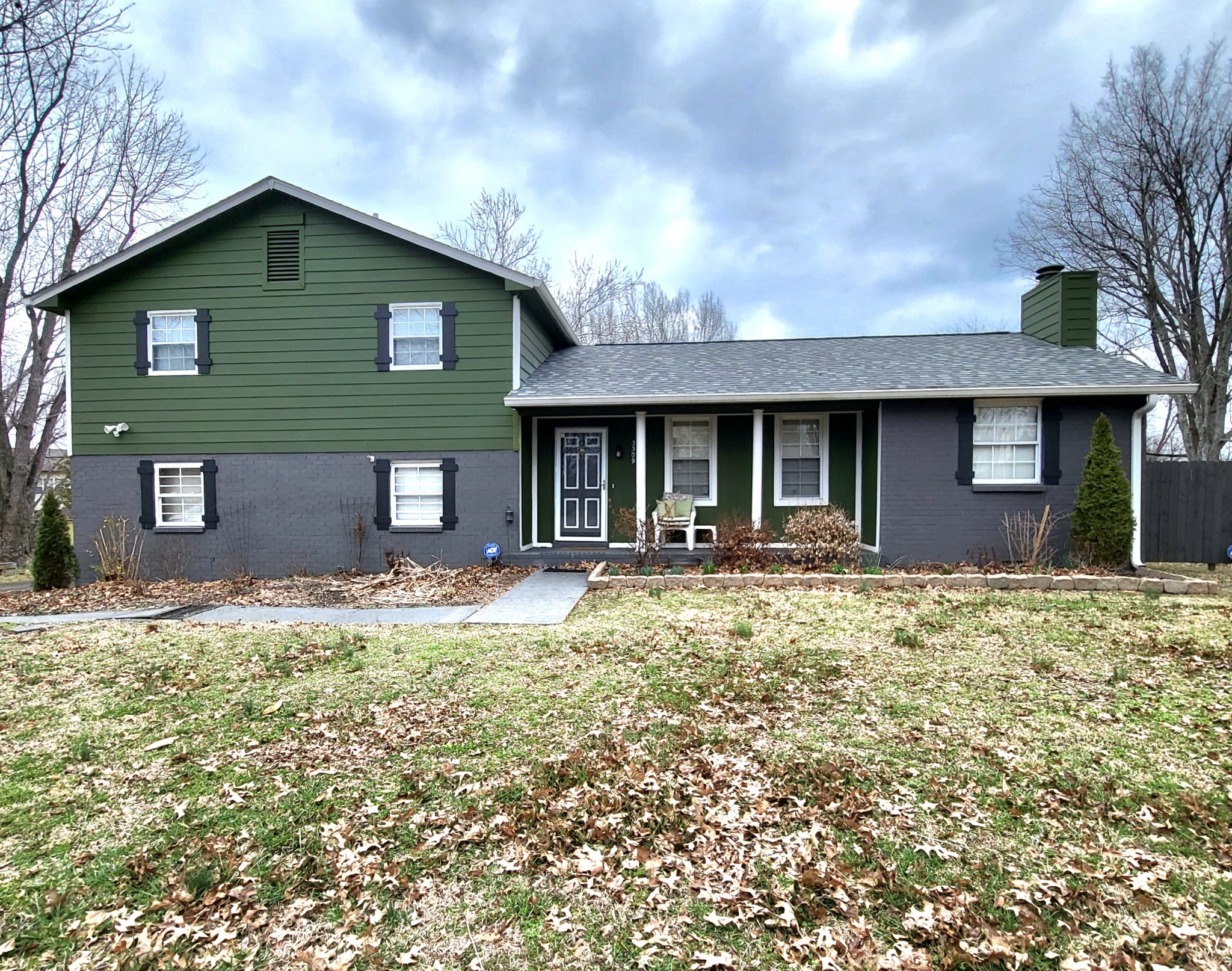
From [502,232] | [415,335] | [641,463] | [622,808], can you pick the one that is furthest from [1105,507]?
[502,232]

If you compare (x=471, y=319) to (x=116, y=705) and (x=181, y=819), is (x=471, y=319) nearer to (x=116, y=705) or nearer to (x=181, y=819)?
(x=116, y=705)

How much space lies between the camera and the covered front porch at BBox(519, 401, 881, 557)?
10891 mm

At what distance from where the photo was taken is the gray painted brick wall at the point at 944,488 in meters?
9.43

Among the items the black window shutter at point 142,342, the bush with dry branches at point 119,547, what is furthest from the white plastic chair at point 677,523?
the black window shutter at point 142,342

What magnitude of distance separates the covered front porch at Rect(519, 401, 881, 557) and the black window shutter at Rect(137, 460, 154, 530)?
6219 mm

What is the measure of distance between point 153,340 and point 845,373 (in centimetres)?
1173

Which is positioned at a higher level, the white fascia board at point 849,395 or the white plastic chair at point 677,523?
the white fascia board at point 849,395

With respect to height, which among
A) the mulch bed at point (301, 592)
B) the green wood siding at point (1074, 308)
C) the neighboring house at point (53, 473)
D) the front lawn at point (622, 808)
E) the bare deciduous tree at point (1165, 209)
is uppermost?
the bare deciduous tree at point (1165, 209)

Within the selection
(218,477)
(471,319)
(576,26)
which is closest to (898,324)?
(576,26)

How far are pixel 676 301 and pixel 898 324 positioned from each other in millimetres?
9883

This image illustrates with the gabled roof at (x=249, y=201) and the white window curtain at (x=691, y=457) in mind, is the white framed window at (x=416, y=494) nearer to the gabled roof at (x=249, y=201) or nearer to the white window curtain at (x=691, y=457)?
the gabled roof at (x=249, y=201)

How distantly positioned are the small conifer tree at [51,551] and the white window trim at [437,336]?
5.64 m

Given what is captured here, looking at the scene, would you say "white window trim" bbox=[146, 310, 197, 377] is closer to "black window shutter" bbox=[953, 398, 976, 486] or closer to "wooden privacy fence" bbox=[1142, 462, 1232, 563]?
"black window shutter" bbox=[953, 398, 976, 486]

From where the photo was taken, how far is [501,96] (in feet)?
50.7
